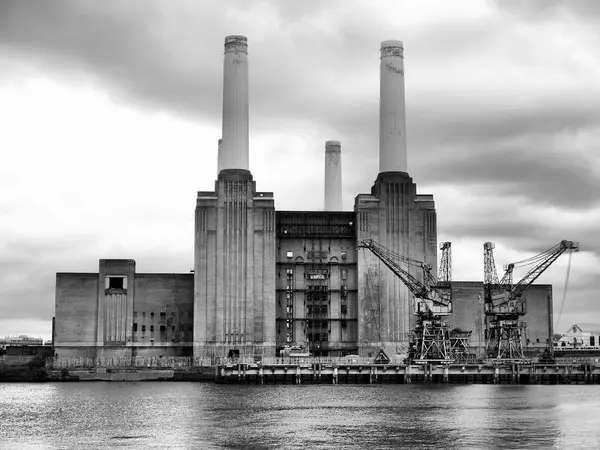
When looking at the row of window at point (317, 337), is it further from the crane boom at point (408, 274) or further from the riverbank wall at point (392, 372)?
the crane boom at point (408, 274)

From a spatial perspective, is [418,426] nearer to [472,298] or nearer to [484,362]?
[484,362]

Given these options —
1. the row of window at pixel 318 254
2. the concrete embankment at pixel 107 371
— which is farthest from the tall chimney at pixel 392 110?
the concrete embankment at pixel 107 371

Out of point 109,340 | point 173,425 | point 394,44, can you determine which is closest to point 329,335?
point 109,340

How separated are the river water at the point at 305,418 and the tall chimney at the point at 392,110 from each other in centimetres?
3718

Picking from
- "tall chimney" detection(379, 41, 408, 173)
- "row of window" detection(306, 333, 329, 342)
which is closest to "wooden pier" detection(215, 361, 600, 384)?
"row of window" detection(306, 333, 329, 342)

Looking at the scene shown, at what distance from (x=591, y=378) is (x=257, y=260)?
43472mm

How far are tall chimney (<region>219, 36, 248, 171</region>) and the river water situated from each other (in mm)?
35989

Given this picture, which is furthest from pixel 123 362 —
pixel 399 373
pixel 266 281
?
pixel 399 373

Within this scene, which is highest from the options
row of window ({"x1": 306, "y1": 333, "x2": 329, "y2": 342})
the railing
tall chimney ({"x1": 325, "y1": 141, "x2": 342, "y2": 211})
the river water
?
tall chimney ({"x1": 325, "y1": 141, "x2": 342, "y2": 211})

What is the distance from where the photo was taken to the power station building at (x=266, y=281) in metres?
146

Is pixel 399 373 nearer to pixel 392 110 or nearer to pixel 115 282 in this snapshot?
pixel 392 110

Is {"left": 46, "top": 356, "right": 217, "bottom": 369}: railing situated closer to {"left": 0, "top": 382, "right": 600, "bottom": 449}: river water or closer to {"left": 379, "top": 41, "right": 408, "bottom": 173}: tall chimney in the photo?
{"left": 0, "top": 382, "right": 600, "bottom": 449}: river water

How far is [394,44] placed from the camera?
149 metres

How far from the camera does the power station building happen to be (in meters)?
146
